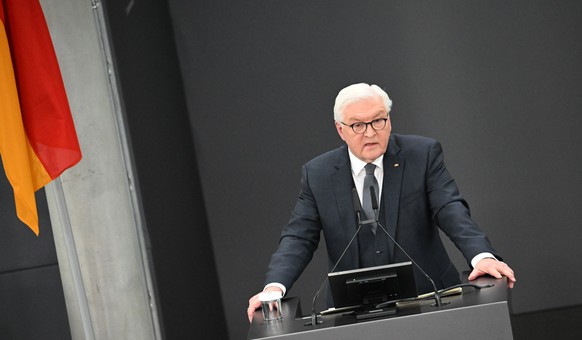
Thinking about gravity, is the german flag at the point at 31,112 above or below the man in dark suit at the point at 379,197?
above

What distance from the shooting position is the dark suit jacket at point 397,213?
3.56 metres

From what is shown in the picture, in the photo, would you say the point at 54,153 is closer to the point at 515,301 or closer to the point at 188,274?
the point at 188,274

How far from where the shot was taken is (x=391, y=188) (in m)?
3.58

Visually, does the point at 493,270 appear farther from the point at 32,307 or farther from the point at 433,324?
the point at 32,307

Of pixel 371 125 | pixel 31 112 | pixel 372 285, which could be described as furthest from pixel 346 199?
pixel 31 112

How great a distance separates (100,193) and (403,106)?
86.3 inches

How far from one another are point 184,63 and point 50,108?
1.90 m

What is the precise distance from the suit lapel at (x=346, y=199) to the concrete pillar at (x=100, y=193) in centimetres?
182

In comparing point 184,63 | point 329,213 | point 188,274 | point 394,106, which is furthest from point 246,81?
point 329,213

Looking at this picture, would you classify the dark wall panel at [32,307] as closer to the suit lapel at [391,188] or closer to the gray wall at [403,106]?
the gray wall at [403,106]

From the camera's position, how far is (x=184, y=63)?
6.30 metres

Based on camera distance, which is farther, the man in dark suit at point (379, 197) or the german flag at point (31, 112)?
the german flag at point (31, 112)

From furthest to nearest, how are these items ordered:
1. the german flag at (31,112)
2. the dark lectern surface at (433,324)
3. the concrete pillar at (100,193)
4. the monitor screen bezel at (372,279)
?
the concrete pillar at (100,193), the german flag at (31,112), the monitor screen bezel at (372,279), the dark lectern surface at (433,324)

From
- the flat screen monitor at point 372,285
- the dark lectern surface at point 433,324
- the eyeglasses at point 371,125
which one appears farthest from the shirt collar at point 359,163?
the dark lectern surface at point 433,324
